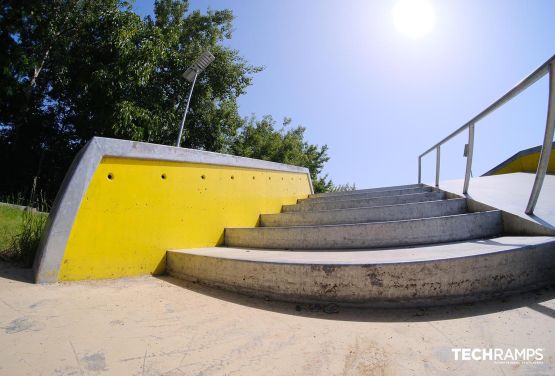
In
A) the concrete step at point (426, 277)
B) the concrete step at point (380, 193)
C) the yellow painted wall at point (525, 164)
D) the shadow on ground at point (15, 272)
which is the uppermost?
the yellow painted wall at point (525, 164)

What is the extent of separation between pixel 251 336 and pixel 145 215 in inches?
70.9

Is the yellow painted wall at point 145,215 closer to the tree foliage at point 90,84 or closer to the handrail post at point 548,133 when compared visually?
the handrail post at point 548,133

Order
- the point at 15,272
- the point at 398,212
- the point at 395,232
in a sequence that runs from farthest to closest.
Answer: the point at 398,212 → the point at 395,232 → the point at 15,272

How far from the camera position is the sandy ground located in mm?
1090

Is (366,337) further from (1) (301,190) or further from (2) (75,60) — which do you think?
(2) (75,60)

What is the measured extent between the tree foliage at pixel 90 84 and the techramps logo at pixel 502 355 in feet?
34.1

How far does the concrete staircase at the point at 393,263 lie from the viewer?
5.17 ft

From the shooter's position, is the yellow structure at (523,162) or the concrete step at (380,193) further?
the yellow structure at (523,162)

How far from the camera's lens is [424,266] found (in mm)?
1563

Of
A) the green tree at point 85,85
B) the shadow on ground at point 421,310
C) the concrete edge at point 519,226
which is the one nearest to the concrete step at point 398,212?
the concrete edge at point 519,226

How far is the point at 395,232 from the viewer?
243 cm

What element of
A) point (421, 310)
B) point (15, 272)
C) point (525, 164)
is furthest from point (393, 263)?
point (525, 164)

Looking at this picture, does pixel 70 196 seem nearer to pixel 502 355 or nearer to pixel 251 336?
pixel 251 336

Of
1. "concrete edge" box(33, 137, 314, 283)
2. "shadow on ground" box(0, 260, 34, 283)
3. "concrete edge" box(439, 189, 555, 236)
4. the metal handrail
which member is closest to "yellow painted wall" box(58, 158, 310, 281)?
"concrete edge" box(33, 137, 314, 283)
